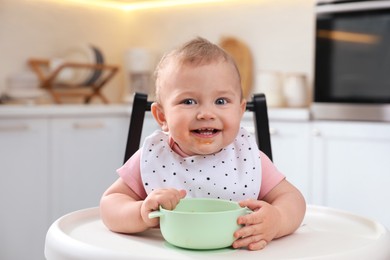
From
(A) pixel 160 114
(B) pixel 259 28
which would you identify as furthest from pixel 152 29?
(A) pixel 160 114

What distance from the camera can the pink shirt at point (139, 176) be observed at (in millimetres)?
995

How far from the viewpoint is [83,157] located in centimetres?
310

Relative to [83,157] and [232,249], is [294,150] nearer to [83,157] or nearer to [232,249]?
[83,157]

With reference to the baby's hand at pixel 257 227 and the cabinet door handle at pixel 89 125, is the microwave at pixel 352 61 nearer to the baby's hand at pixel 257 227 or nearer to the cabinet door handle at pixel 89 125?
the cabinet door handle at pixel 89 125

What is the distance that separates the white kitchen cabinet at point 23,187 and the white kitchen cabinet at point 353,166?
1303 mm

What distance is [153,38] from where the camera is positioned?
393 centimetres

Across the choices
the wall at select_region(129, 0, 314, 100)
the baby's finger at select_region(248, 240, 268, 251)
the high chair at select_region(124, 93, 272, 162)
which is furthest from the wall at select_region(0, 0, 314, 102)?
the baby's finger at select_region(248, 240, 268, 251)

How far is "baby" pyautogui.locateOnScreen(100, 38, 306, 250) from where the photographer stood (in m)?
0.85

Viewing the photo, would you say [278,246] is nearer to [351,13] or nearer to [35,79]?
[351,13]

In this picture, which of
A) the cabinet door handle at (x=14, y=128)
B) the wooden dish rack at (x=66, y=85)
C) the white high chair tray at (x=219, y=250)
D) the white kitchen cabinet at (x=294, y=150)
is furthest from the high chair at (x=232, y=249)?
the wooden dish rack at (x=66, y=85)

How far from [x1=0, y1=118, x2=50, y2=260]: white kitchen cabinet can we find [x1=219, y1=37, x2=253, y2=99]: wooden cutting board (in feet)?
3.70

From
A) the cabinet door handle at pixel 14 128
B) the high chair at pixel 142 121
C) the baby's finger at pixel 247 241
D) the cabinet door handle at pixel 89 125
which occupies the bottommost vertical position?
the cabinet door handle at pixel 89 125

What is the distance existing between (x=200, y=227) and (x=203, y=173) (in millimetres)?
210

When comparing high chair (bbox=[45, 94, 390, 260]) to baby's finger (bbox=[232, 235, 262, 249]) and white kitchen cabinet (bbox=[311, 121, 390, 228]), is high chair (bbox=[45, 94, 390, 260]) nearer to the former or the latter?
baby's finger (bbox=[232, 235, 262, 249])
